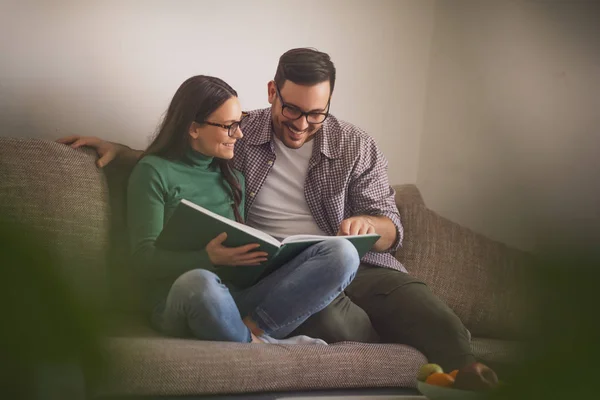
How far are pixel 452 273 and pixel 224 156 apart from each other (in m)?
0.58

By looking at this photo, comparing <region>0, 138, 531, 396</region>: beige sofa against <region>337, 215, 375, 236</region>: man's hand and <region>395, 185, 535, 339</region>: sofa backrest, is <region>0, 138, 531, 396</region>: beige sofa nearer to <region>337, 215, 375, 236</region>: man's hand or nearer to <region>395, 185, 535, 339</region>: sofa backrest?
<region>395, 185, 535, 339</region>: sofa backrest

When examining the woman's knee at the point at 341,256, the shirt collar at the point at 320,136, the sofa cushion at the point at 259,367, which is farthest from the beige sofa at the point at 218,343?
the shirt collar at the point at 320,136

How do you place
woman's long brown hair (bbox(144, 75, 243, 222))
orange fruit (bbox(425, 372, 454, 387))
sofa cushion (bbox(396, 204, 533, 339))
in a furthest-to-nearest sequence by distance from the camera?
1. sofa cushion (bbox(396, 204, 533, 339))
2. woman's long brown hair (bbox(144, 75, 243, 222))
3. orange fruit (bbox(425, 372, 454, 387))

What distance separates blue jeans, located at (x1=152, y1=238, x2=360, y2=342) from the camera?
1115 mm

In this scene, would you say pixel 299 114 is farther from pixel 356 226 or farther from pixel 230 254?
pixel 230 254

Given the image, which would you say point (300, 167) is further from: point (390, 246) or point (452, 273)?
point (452, 273)

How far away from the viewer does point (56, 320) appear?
12 centimetres

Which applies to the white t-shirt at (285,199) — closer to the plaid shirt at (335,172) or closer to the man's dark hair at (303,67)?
the plaid shirt at (335,172)

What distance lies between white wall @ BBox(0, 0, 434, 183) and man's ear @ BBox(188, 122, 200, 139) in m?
0.08

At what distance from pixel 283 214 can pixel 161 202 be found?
0.83ft

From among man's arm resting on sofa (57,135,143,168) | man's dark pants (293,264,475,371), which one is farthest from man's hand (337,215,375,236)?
man's arm resting on sofa (57,135,143,168)

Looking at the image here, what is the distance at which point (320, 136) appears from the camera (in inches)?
54.1

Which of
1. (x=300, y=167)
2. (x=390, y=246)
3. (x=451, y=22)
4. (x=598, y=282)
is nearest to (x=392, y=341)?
(x=390, y=246)

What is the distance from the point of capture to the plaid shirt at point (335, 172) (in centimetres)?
131
